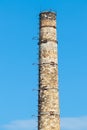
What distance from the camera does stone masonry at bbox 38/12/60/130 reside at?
39.3 metres

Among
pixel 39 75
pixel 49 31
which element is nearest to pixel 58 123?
pixel 39 75

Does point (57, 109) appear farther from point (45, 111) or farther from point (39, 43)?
point (39, 43)

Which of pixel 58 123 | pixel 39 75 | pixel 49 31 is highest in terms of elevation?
pixel 49 31

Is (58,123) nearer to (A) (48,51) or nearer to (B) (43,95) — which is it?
(B) (43,95)

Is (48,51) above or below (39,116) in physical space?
above

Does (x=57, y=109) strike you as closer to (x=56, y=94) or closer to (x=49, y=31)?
(x=56, y=94)

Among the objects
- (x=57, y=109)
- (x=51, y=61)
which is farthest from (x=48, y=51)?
(x=57, y=109)

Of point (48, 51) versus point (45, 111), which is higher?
point (48, 51)

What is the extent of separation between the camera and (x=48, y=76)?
3991 cm

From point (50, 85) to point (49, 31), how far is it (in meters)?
3.63

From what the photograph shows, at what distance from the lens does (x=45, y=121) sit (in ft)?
129

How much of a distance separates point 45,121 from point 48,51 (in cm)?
461

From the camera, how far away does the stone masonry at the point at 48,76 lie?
3931 cm

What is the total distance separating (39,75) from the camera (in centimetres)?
4016
